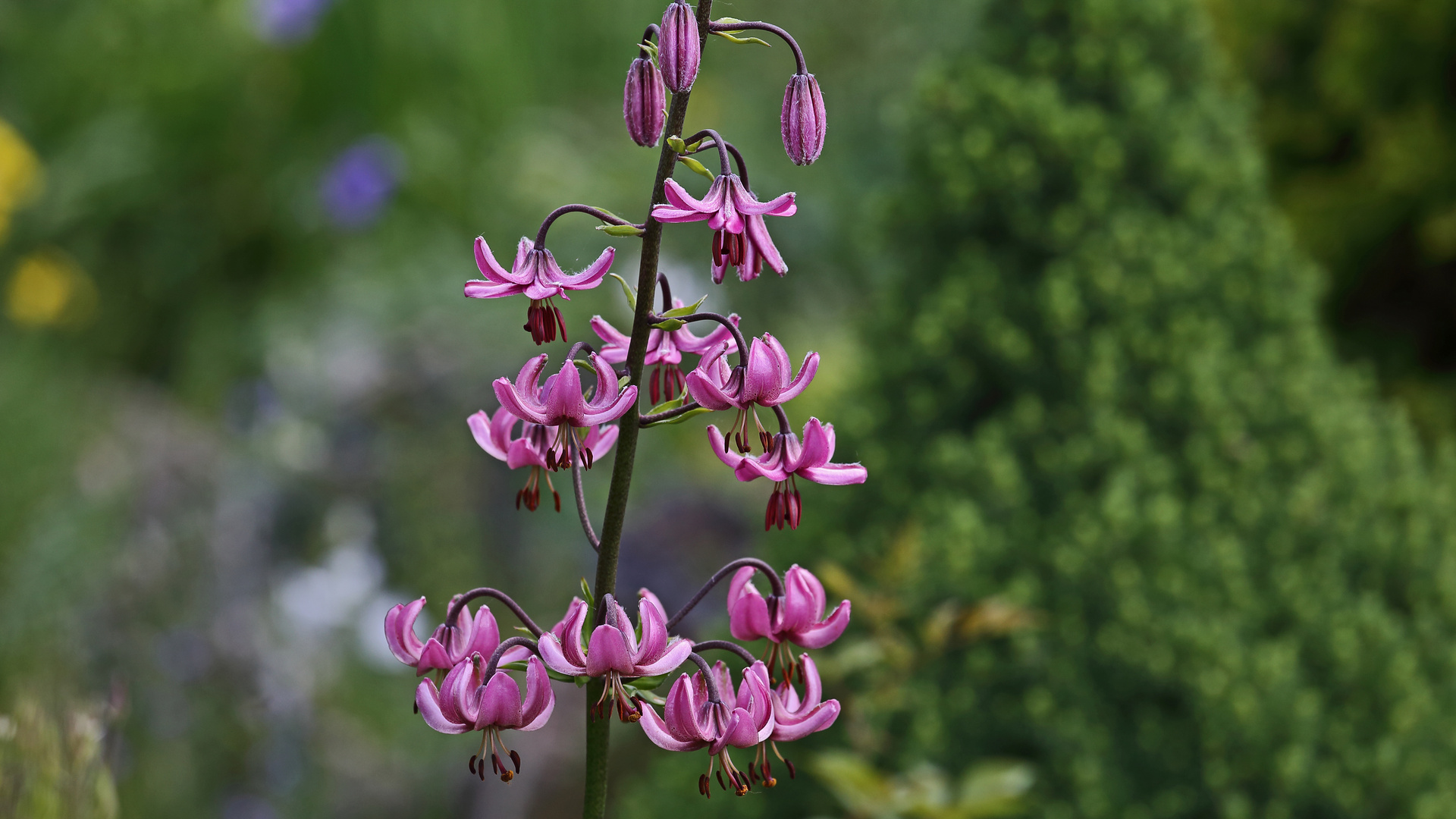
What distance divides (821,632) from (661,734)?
0.19 metres

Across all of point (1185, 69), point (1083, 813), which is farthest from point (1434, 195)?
point (1083, 813)

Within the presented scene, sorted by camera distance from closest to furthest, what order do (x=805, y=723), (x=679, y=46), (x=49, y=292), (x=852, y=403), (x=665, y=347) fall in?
(x=679, y=46), (x=805, y=723), (x=665, y=347), (x=852, y=403), (x=49, y=292)

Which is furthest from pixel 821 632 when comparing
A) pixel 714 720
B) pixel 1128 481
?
pixel 1128 481

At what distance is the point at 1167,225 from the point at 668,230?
11.1ft

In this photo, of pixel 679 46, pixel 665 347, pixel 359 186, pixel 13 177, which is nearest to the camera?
pixel 679 46

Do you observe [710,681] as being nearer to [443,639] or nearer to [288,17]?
[443,639]

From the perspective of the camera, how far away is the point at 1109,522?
2344 mm

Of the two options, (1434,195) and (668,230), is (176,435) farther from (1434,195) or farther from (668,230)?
(1434,195)

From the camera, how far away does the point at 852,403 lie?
259cm

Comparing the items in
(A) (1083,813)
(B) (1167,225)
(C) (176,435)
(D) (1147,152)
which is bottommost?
(A) (1083,813)

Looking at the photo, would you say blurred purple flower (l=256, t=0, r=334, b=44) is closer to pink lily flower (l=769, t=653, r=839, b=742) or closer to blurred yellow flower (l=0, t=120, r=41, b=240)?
blurred yellow flower (l=0, t=120, r=41, b=240)

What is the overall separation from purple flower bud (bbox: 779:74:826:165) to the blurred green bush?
1.15 meters

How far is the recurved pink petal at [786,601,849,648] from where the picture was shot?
115 centimetres

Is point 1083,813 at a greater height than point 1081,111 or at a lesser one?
lesser
